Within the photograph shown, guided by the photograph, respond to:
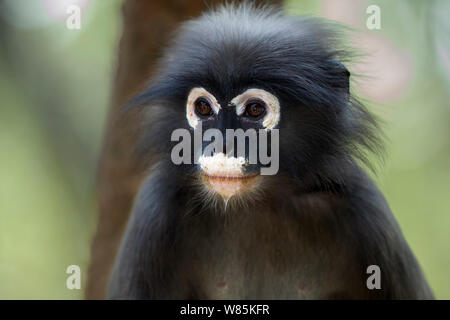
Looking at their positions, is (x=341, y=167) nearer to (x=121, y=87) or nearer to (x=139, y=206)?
(x=139, y=206)

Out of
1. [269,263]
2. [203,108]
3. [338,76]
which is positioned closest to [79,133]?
[269,263]

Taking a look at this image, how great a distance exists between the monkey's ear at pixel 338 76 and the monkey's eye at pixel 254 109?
439mm

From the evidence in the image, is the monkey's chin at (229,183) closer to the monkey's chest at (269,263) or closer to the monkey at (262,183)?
the monkey at (262,183)

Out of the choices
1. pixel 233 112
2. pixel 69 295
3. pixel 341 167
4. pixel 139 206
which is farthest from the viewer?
pixel 69 295

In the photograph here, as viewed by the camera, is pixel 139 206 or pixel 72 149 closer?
pixel 139 206

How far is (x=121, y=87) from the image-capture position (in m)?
5.35

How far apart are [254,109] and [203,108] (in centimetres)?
28

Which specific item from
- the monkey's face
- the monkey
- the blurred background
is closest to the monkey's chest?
the monkey

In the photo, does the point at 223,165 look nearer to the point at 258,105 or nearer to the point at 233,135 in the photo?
the point at 233,135

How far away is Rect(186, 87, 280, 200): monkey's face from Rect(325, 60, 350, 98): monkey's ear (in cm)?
34

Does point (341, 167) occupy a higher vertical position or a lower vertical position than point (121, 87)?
lower
